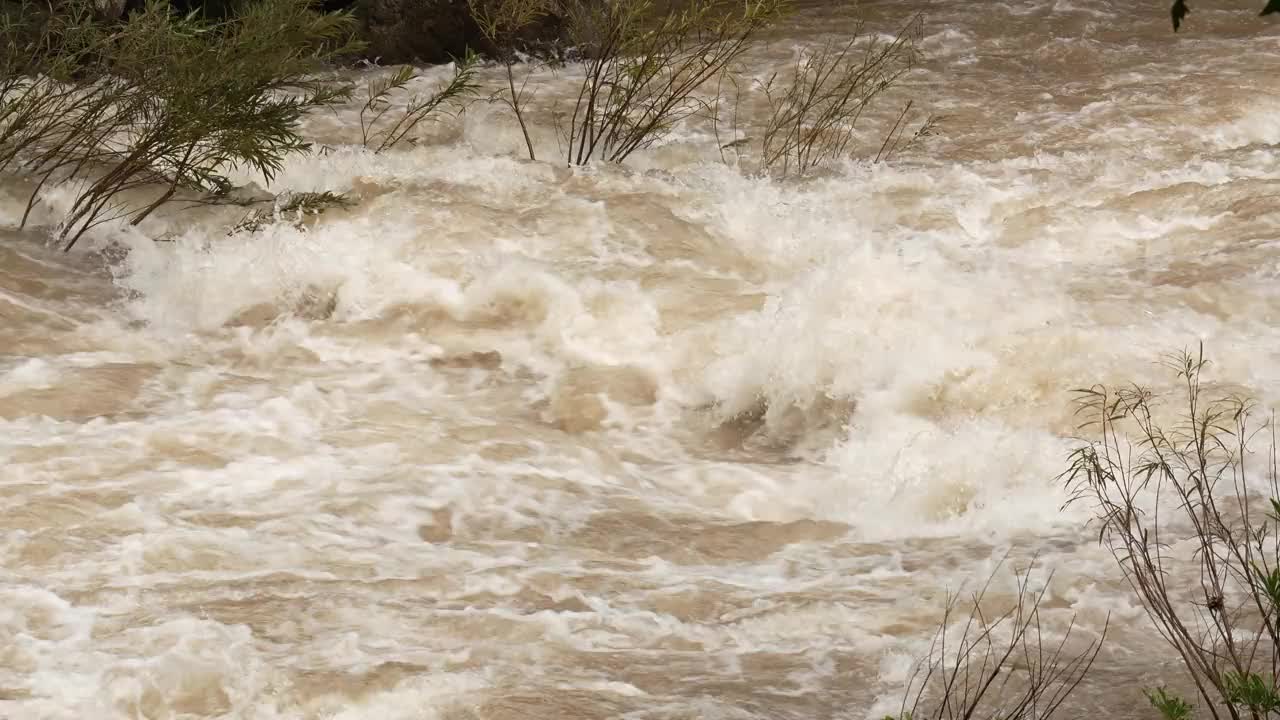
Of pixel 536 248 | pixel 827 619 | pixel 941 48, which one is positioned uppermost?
pixel 941 48

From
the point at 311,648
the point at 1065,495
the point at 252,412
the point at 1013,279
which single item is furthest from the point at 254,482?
the point at 1013,279

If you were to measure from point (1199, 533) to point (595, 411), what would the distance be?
2.42 meters

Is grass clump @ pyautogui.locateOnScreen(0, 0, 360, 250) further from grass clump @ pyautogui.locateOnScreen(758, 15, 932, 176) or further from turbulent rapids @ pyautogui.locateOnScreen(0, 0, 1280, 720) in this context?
grass clump @ pyautogui.locateOnScreen(758, 15, 932, 176)

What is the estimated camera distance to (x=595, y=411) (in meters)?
4.63

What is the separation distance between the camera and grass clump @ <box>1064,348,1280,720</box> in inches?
95.3

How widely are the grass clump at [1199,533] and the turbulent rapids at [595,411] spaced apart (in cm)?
12

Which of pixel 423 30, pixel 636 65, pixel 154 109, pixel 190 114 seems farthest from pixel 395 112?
pixel 190 114

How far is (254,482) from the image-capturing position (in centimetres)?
382

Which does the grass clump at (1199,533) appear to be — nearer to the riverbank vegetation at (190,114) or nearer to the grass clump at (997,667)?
the grass clump at (997,667)

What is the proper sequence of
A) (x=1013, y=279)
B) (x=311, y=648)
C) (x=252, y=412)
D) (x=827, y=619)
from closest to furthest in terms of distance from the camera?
(x=311, y=648) → (x=827, y=619) → (x=252, y=412) → (x=1013, y=279)

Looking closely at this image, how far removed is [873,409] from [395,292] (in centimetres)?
195

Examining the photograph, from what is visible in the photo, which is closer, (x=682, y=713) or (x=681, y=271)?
(x=682, y=713)

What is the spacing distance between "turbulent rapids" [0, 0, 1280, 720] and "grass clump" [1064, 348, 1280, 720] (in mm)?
118

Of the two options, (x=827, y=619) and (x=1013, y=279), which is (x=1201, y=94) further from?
(x=827, y=619)
